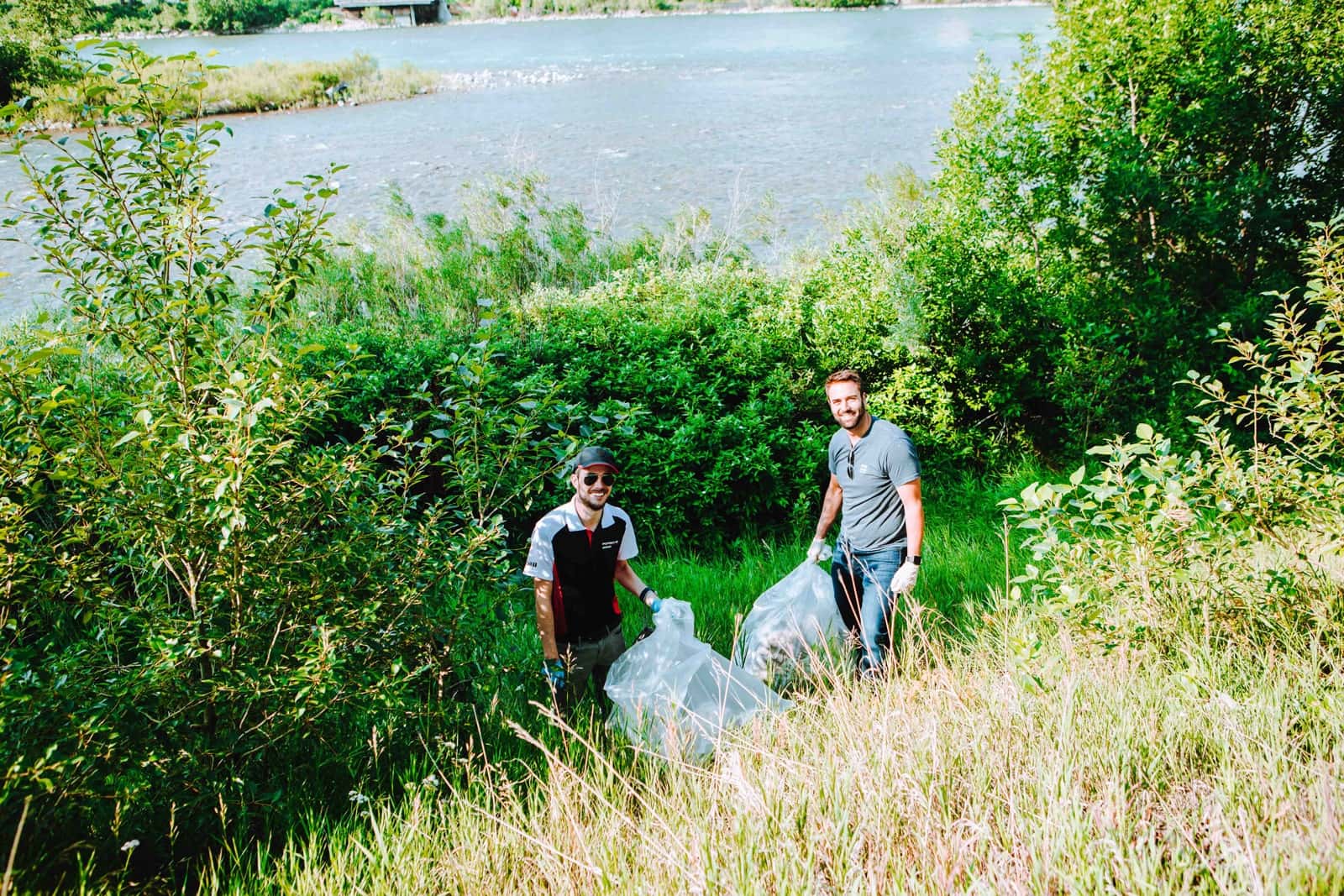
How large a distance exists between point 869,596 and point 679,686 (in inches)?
51.9

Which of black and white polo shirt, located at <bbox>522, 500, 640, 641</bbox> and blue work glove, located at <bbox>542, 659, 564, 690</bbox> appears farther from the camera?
black and white polo shirt, located at <bbox>522, 500, 640, 641</bbox>

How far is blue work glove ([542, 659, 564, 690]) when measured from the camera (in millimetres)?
3742

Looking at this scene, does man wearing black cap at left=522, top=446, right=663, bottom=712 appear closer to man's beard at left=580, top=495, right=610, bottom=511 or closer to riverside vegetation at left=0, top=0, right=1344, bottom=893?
man's beard at left=580, top=495, right=610, bottom=511

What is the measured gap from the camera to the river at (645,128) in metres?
19.1

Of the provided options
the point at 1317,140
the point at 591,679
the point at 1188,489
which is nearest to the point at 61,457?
the point at 591,679

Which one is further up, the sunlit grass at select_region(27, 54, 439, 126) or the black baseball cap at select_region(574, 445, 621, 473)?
the sunlit grass at select_region(27, 54, 439, 126)

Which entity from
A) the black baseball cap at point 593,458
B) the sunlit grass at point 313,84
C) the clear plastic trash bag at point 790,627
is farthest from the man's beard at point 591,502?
the sunlit grass at point 313,84

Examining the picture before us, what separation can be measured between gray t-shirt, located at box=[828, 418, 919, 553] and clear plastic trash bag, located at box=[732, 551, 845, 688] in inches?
13.2

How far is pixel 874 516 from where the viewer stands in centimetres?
465

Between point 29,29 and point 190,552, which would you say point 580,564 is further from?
point 29,29

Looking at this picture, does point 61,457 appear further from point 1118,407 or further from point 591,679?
point 1118,407

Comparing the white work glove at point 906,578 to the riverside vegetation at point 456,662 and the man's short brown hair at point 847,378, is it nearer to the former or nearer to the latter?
the riverside vegetation at point 456,662

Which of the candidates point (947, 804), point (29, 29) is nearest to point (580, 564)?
point (947, 804)

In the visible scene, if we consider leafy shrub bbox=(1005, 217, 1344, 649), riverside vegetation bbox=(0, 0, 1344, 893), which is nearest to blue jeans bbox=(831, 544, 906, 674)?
riverside vegetation bbox=(0, 0, 1344, 893)
